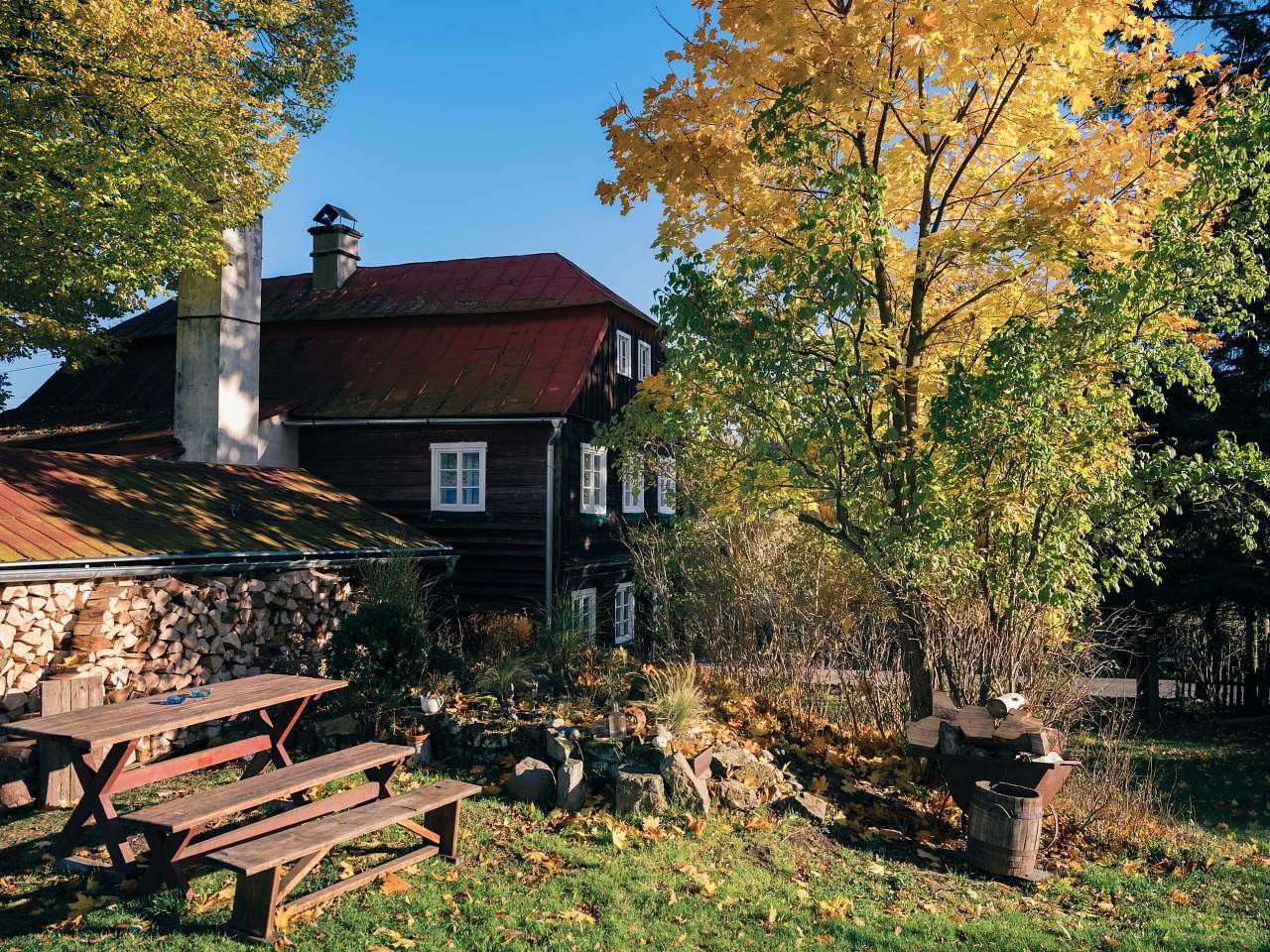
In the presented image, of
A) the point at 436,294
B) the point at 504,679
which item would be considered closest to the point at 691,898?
the point at 504,679

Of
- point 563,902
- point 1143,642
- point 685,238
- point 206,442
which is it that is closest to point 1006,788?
point 563,902

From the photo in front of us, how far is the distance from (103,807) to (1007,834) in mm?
6455

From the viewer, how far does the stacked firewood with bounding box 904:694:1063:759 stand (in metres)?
7.27

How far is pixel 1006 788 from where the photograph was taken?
7.26m

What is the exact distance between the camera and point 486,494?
50.0ft

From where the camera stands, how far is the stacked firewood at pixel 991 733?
7.27 metres

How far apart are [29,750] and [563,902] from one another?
5.10 metres

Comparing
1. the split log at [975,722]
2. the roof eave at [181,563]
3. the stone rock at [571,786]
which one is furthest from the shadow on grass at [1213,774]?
the roof eave at [181,563]

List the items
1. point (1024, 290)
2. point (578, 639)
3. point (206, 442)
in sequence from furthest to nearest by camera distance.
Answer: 1. point (206, 442)
2. point (578, 639)
3. point (1024, 290)

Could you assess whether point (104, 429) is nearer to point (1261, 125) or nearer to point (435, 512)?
point (435, 512)

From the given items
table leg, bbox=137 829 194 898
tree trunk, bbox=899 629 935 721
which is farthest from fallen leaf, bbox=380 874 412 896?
tree trunk, bbox=899 629 935 721

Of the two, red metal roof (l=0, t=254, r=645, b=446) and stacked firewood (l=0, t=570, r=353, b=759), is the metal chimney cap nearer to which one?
red metal roof (l=0, t=254, r=645, b=446)

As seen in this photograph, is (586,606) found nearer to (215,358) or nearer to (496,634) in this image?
(496,634)

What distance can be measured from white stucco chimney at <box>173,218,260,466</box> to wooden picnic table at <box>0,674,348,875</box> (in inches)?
299
